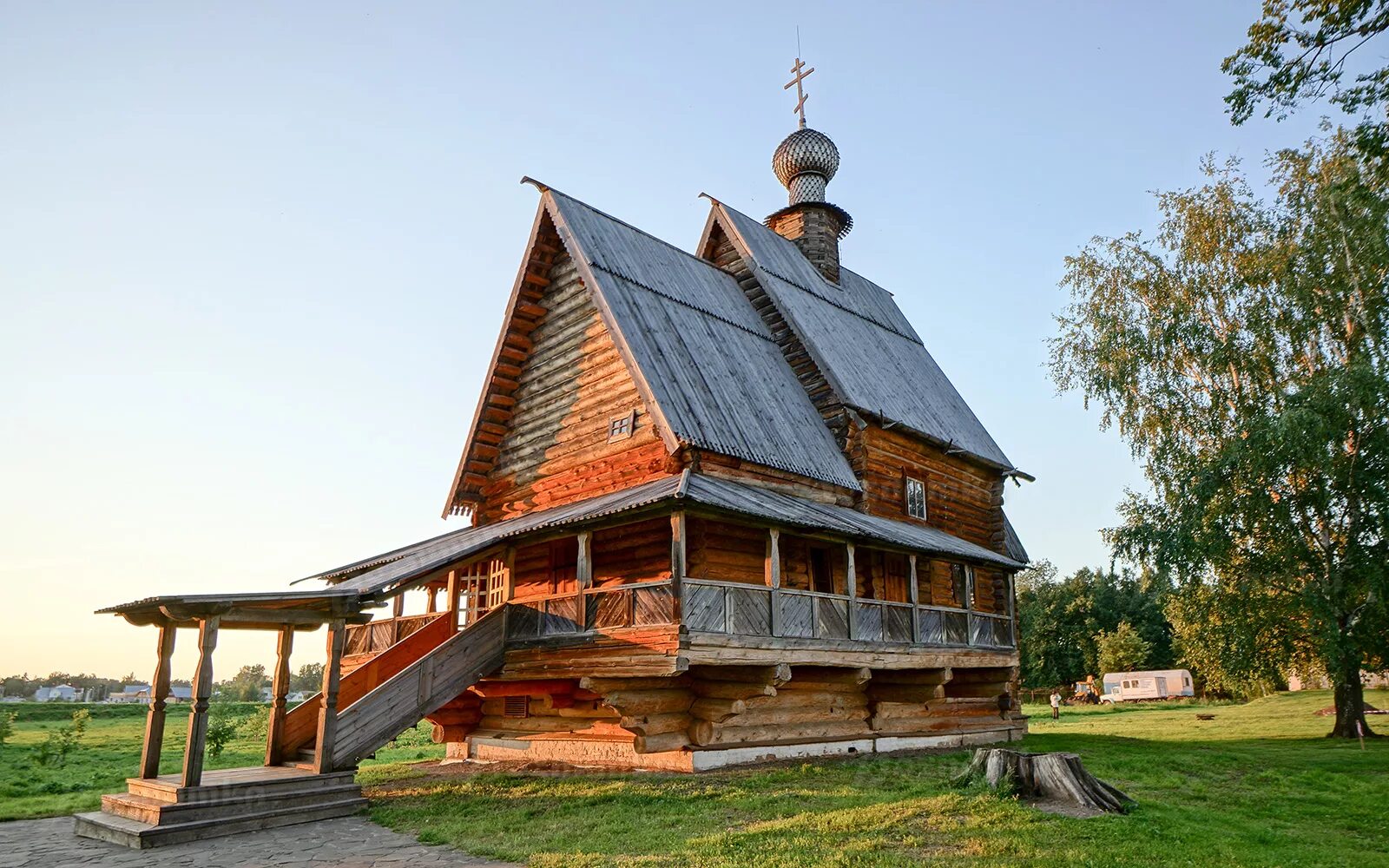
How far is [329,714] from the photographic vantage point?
41.7 ft

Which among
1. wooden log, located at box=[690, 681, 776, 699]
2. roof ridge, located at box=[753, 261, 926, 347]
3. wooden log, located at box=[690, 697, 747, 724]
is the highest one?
roof ridge, located at box=[753, 261, 926, 347]

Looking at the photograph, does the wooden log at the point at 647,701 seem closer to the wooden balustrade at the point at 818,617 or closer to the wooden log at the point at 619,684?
the wooden log at the point at 619,684

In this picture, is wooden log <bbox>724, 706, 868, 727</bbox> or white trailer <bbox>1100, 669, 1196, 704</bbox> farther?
white trailer <bbox>1100, 669, 1196, 704</bbox>

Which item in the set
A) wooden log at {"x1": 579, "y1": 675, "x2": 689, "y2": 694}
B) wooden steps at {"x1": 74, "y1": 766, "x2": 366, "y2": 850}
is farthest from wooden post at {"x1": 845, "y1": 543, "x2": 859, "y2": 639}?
wooden steps at {"x1": 74, "y1": 766, "x2": 366, "y2": 850}

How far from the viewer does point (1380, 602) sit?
69.7 ft

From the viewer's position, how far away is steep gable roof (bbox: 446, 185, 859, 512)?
664 inches

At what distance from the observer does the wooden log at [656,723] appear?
1473cm

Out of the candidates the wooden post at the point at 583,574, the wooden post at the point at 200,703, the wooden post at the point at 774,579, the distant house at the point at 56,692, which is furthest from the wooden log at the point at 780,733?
the distant house at the point at 56,692

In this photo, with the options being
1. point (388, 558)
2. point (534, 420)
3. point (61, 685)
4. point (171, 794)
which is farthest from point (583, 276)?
point (61, 685)

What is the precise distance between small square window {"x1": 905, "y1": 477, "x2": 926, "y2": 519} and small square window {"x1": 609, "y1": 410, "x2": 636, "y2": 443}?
24.6 ft

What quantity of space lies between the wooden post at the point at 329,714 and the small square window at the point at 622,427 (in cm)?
671

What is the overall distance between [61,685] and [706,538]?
11410cm

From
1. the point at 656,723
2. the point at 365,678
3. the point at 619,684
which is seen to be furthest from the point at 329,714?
the point at 656,723

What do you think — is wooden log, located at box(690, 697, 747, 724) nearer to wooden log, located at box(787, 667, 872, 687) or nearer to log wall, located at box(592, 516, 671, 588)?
wooden log, located at box(787, 667, 872, 687)
